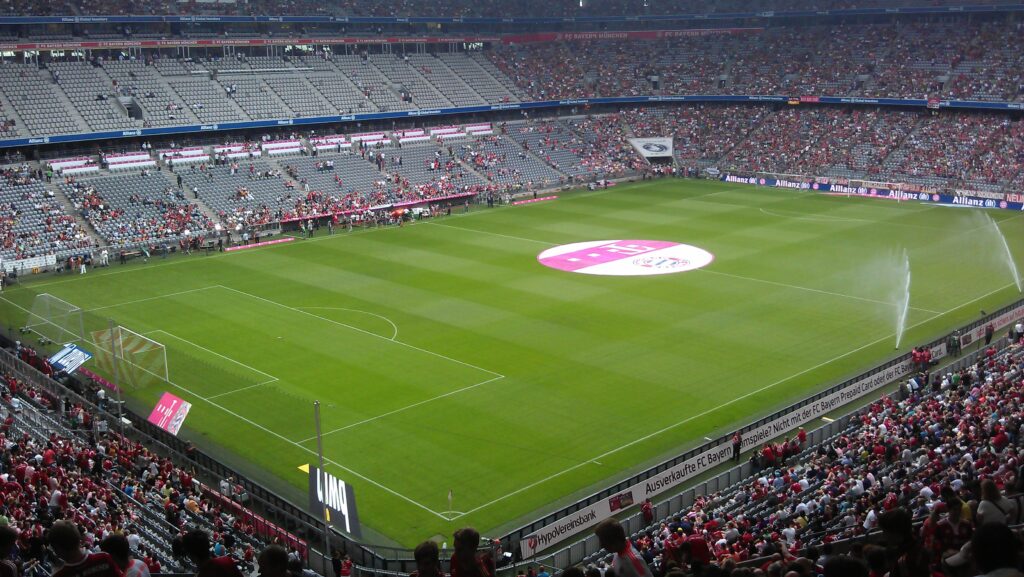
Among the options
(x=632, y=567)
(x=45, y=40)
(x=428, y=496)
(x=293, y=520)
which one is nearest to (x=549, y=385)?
(x=428, y=496)

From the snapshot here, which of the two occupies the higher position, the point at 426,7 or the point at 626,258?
the point at 426,7

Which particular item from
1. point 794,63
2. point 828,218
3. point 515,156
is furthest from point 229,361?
point 794,63

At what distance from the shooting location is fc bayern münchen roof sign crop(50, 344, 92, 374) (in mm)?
33062

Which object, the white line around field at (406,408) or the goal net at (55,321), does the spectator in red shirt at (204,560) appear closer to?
the white line around field at (406,408)

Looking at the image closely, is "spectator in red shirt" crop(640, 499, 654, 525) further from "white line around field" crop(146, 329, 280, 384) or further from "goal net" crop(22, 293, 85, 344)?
"goal net" crop(22, 293, 85, 344)

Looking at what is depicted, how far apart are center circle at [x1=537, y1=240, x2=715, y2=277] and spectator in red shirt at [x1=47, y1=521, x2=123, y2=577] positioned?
43.3 meters

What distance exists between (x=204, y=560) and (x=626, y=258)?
156 ft

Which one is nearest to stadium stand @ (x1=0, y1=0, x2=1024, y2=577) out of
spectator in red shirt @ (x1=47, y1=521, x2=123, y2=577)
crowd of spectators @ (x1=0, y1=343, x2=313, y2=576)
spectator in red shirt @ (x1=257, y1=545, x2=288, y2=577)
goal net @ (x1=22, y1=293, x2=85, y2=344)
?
crowd of spectators @ (x1=0, y1=343, x2=313, y2=576)

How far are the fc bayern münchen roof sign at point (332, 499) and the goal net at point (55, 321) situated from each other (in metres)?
18.0

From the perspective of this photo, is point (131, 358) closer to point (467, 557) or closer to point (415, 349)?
point (415, 349)

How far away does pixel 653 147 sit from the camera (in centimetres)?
9150

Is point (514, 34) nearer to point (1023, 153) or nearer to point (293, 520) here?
point (1023, 153)

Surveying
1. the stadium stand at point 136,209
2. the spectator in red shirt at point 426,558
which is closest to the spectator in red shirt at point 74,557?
the spectator in red shirt at point 426,558

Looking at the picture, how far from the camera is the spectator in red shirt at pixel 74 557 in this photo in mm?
7681
